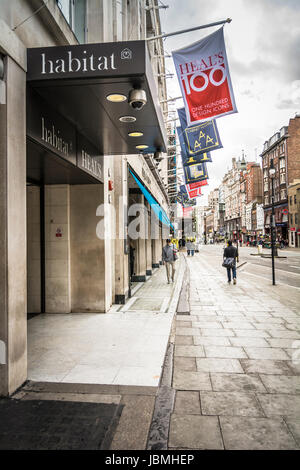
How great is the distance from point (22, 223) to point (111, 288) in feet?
17.2

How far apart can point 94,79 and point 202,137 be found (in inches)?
322

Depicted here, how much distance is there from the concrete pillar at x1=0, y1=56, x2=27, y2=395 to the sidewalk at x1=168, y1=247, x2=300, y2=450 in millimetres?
2085

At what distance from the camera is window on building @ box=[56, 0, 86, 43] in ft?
19.8

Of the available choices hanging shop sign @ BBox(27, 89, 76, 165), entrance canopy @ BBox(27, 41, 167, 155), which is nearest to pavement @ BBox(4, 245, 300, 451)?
hanging shop sign @ BBox(27, 89, 76, 165)

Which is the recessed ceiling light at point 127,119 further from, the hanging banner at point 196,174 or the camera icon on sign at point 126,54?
the hanging banner at point 196,174

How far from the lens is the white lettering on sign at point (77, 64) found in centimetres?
397

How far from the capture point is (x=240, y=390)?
398cm

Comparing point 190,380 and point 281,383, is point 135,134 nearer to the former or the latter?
point 190,380

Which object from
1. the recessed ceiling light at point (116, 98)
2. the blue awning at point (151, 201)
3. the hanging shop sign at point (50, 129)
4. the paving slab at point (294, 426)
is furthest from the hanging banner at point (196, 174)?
A: the paving slab at point (294, 426)

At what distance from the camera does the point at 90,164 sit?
691 centimetres

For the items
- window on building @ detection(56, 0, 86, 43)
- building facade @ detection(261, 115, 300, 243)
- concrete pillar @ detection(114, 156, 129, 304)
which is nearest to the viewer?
window on building @ detection(56, 0, 86, 43)

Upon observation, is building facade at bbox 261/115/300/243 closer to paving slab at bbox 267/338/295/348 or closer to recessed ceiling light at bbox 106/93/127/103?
paving slab at bbox 267/338/295/348

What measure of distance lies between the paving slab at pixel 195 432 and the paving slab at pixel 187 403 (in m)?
0.11
